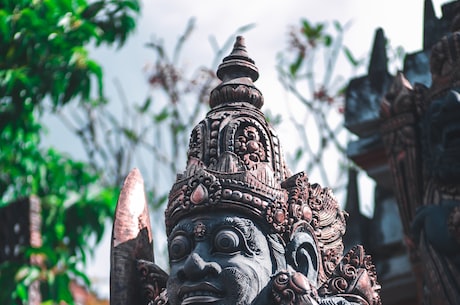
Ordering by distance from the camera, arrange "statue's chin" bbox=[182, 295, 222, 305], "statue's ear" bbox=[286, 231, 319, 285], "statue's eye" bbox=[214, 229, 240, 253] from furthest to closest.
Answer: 1. "statue's ear" bbox=[286, 231, 319, 285]
2. "statue's eye" bbox=[214, 229, 240, 253]
3. "statue's chin" bbox=[182, 295, 222, 305]

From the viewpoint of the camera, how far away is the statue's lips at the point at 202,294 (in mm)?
5488

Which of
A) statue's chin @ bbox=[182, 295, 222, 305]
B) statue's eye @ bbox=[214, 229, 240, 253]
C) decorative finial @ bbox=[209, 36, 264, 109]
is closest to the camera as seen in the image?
statue's chin @ bbox=[182, 295, 222, 305]

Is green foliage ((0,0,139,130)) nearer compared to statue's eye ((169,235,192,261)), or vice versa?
statue's eye ((169,235,192,261))

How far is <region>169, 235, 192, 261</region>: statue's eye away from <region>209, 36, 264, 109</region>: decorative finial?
101 cm

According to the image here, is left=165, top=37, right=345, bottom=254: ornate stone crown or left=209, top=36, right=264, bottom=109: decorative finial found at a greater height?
left=209, top=36, right=264, bottom=109: decorative finial

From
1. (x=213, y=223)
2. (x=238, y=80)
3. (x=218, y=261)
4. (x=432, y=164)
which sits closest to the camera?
(x=218, y=261)

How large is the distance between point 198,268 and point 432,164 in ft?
8.44

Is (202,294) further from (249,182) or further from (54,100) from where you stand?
(54,100)

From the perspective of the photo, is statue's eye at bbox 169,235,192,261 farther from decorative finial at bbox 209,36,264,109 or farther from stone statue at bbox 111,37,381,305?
decorative finial at bbox 209,36,264,109

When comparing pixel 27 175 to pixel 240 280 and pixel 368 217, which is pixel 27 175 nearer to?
pixel 368 217

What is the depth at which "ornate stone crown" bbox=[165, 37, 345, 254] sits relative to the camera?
576cm

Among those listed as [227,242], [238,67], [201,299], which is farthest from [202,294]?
[238,67]

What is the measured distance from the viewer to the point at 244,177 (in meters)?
5.81

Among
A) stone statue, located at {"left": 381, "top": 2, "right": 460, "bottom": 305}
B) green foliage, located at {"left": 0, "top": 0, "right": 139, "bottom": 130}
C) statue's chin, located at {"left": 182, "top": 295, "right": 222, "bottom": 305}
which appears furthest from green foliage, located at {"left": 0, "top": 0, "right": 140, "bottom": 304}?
statue's chin, located at {"left": 182, "top": 295, "right": 222, "bottom": 305}
